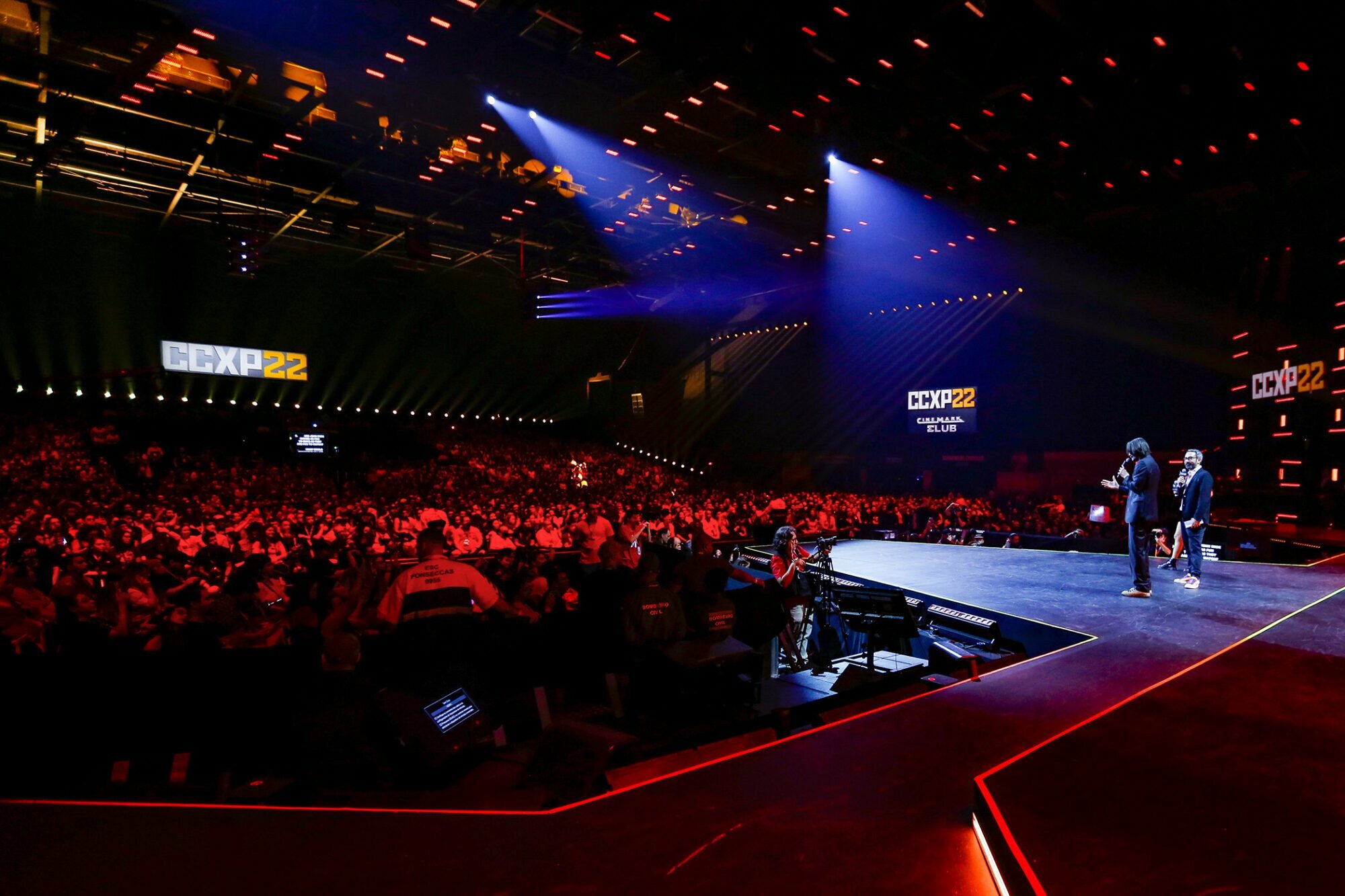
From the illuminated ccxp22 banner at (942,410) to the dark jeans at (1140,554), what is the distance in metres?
12.9

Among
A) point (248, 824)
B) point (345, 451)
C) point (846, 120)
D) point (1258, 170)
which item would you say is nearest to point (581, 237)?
point (846, 120)

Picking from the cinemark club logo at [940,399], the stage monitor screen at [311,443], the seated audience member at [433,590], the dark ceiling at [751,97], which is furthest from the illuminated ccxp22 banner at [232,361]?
the seated audience member at [433,590]

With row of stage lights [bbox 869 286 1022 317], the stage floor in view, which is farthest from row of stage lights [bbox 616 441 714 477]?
the stage floor

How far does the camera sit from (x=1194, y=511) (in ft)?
17.6

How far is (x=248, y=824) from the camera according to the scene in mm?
1917

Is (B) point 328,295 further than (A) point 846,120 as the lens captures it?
Yes

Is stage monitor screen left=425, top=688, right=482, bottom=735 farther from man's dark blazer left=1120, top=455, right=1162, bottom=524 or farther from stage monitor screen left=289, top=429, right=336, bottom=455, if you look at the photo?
stage monitor screen left=289, top=429, right=336, bottom=455

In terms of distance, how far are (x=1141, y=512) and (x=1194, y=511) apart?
0.72 metres

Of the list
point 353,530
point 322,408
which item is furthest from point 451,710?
point 322,408

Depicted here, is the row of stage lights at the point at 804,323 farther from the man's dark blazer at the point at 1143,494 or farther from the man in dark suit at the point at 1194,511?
the man's dark blazer at the point at 1143,494

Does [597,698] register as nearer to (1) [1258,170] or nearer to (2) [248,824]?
(2) [248,824]

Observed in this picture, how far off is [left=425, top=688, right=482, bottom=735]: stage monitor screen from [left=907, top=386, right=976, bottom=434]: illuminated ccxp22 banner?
16.7 m

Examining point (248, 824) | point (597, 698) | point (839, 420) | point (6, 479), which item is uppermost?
point (839, 420)

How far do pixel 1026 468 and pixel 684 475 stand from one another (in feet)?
36.3
